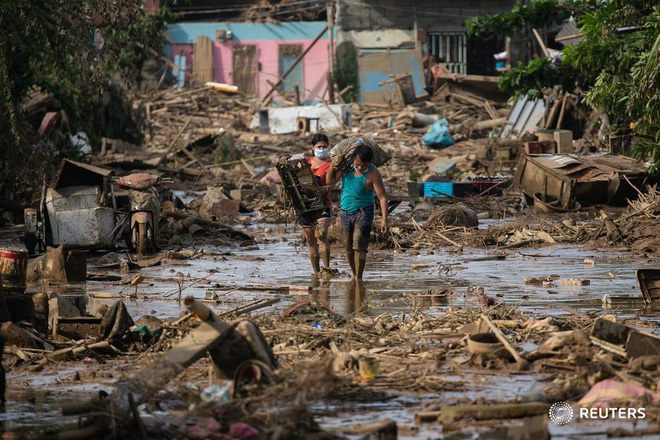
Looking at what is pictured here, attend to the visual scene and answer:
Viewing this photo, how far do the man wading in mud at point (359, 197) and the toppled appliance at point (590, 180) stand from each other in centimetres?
868

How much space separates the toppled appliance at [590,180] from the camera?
19.9 m

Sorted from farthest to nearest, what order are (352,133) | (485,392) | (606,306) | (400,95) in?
(400,95) < (352,133) < (606,306) < (485,392)

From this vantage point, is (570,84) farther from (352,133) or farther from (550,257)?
(352,133)

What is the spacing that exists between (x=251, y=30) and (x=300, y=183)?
1445 inches

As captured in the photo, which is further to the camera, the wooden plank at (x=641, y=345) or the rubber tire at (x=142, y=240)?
the rubber tire at (x=142, y=240)

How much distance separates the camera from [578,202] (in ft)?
66.6

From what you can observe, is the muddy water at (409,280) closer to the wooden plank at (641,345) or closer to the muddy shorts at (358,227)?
the muddy shorts at (358,227)

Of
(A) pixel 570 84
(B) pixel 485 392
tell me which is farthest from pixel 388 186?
(B) pixel 485 392

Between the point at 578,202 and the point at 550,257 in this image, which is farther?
the point at 578,202

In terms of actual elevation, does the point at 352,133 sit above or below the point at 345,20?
below

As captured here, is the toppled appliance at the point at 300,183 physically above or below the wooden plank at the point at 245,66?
below

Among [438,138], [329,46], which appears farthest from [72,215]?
[329,46]

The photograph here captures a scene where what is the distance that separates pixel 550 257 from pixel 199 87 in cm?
3410

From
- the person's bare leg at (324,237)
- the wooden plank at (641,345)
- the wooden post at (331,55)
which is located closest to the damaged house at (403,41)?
the wooden post at (331,55)
